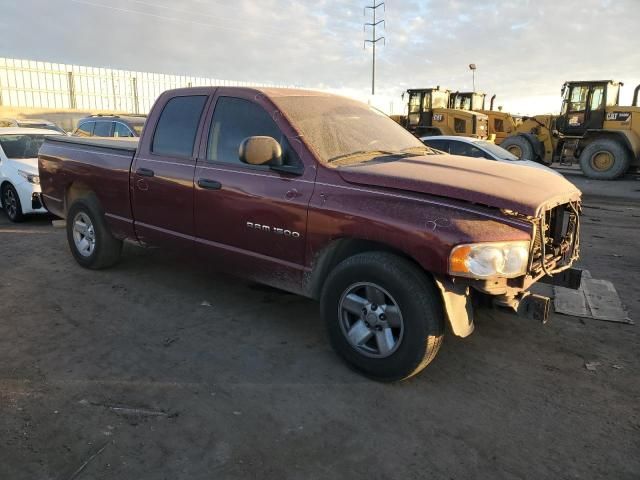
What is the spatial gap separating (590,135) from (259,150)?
18.3 meters

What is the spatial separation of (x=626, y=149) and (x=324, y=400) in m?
18.1

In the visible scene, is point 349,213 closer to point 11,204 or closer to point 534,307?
point 534,307

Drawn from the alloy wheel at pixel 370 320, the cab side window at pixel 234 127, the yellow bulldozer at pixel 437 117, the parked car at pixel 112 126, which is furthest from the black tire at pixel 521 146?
the alloy wheel at pixel 370 320

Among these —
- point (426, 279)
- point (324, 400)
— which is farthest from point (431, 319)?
point (324, 400)

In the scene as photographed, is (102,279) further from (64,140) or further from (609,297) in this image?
(609,297)

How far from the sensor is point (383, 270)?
3.27 m

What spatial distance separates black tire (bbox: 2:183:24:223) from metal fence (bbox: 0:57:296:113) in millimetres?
22521

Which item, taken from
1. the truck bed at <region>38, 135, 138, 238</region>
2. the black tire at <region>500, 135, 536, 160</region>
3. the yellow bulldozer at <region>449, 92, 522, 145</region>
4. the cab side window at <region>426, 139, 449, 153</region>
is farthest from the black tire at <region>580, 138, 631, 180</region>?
the truck bed at <region>38, 135, 138, 238</region>

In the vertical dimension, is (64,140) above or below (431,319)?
above

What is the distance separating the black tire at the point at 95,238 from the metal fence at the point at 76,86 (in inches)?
1036

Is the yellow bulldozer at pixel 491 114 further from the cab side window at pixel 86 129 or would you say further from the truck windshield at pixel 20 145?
the truck windshield at pixel 20 145

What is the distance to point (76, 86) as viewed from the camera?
98.0ft

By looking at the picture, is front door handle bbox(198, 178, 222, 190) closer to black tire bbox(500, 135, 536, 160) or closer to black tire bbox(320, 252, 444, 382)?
black tire bbox(320, 252, 444, 382)

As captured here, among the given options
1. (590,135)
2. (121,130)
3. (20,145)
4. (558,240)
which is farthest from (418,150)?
(590,135)
